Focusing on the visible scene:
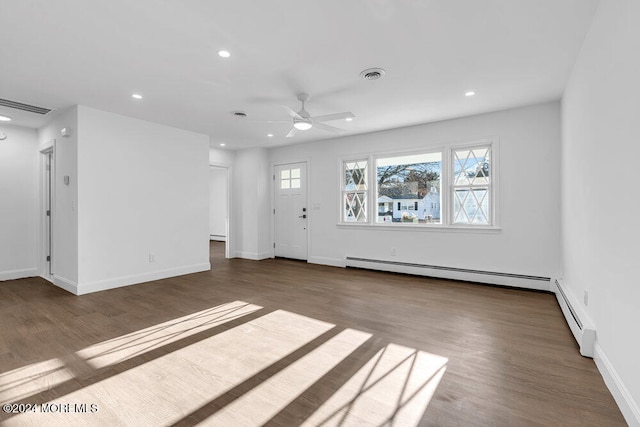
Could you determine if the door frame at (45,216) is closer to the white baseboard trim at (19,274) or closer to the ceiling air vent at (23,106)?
the white baseboard trim at (19,274)

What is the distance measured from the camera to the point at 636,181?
1619 millimetres

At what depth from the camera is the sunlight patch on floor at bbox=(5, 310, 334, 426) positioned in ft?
5.68

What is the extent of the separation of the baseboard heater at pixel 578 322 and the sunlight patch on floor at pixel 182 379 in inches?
81.1

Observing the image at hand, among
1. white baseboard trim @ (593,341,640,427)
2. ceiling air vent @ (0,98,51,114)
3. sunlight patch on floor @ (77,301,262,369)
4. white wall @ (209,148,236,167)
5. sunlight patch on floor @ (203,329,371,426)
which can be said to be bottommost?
sunlight patch on floor @ (203,329,371,426)

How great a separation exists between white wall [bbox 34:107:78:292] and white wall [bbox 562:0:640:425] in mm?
5506

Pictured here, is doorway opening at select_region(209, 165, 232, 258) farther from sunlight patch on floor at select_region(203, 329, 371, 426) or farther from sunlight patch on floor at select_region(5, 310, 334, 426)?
sunlight patch on floor at select_region(203, 329, 371, 426)

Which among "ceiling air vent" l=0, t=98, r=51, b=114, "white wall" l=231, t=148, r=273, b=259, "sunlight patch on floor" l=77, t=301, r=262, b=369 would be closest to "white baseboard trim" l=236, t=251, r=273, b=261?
"white wall" l=231, t=148, r=273, b=259

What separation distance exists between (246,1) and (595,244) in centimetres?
311

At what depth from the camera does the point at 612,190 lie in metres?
2.00

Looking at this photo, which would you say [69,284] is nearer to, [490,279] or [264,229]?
[264,229]

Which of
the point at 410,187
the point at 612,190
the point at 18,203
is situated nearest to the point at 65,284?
the point at 18,203

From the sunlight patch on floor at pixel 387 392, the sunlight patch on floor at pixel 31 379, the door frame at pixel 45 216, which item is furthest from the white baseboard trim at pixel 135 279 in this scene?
the sunlight patch on floor at pixel 387 392

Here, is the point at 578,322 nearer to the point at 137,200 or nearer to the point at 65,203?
the point at 137,200

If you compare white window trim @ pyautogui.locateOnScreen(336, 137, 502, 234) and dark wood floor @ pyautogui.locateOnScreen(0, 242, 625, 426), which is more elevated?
white window trim @ pyautogui.locateOnScreen(336, 137, 502, 234)
